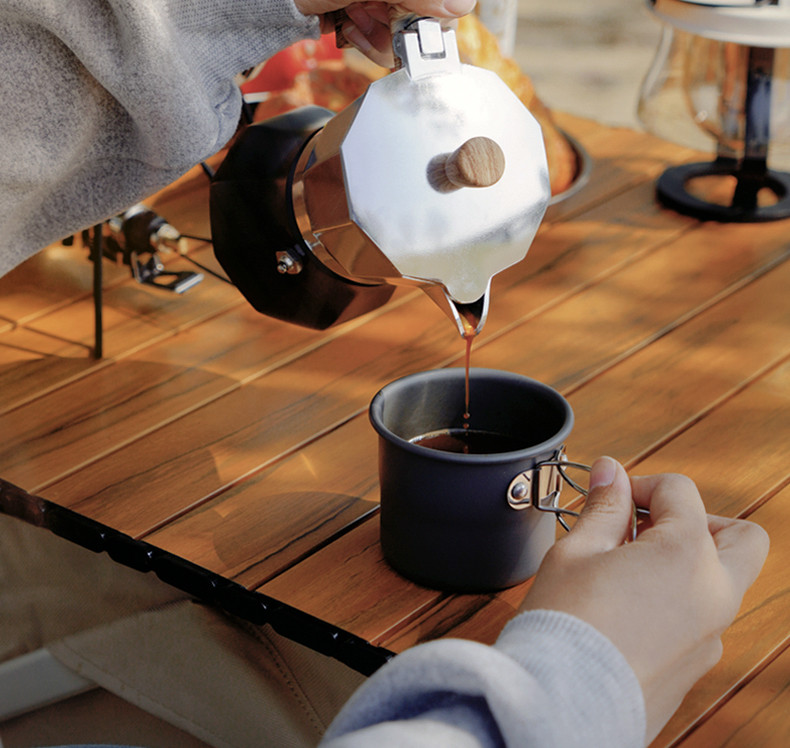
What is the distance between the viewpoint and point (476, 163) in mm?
590

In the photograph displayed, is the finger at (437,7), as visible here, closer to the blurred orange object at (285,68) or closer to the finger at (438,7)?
the finger at (438,7)

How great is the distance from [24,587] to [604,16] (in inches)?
148

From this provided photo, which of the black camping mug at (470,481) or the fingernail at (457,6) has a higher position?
the fingernail at (457,6)

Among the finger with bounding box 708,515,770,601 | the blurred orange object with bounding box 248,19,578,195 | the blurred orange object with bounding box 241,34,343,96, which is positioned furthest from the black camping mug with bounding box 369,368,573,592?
the blurred orange object with bounding box 241,34,343,96

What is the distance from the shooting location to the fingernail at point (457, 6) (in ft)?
2.23

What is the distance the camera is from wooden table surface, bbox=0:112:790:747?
26.9 inches

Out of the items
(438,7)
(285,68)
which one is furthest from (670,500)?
(285,68)

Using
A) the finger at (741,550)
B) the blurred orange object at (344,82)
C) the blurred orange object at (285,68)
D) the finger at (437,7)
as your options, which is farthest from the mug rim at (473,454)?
the blurred orange object at (285,68)

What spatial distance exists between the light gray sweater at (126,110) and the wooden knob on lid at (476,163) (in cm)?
23

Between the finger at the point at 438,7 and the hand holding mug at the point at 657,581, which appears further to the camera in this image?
the finger at the point at 438,7

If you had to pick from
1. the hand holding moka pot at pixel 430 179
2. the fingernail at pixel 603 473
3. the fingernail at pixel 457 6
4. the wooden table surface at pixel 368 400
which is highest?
the fingernail at pixel 457 6

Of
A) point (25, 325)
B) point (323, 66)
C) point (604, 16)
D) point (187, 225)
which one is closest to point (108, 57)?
point (25, 325)

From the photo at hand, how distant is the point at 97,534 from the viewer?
28.7 inches

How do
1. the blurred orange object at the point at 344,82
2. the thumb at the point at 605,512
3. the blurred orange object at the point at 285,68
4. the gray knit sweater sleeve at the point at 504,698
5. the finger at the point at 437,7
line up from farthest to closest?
the blurred orange object at the point at 285,68, the blurred orange object at the point at 344,82, the finger at the point at 437,7, the thumb at the point at 605,512, the gray knit sweater sleeve at the point at 504,698
